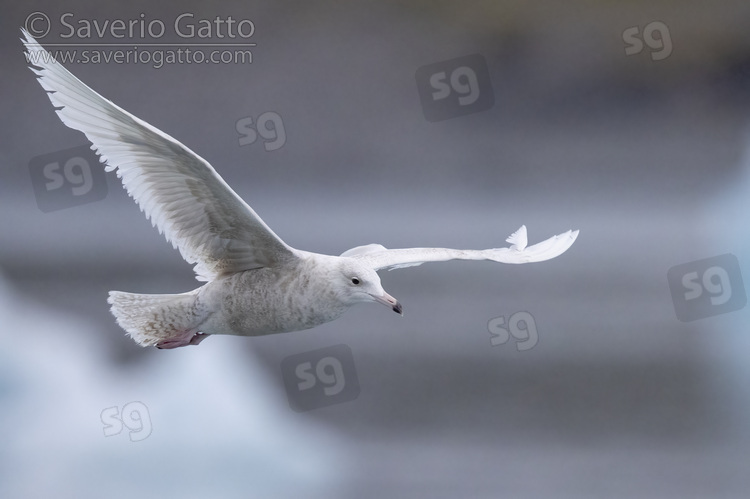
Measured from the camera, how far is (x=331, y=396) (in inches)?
125

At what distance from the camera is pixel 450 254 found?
1589 millimetres

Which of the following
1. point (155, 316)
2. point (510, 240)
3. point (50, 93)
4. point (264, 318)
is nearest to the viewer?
point (50, 93)

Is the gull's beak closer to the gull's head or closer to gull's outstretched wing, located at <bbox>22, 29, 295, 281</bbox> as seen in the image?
the gull's head

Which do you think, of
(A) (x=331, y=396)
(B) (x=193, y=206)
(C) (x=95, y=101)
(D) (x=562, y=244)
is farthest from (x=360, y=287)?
(A) (x=331, y=396)

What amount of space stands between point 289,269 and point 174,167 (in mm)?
244

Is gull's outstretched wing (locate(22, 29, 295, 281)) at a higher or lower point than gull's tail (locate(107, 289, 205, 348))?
higher

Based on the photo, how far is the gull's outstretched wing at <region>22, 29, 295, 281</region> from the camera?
4.21 feet

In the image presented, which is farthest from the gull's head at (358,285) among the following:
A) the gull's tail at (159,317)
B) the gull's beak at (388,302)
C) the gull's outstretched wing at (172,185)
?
the gull's tail at (159,317)

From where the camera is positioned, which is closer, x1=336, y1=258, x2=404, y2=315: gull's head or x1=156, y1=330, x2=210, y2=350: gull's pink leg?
x1=336, y1=258, x2=404, y2=315: gull's head

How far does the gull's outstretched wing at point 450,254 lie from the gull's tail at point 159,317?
312mm

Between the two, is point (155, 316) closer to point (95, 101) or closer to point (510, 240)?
point (95, 101)

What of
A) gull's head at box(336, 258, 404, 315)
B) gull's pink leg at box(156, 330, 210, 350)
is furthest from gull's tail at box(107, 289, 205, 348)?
gull's head at box(336, 258, 404, 315)

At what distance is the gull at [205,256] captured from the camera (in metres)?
1.31

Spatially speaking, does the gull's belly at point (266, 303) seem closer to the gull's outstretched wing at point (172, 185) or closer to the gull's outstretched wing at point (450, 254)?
the gull's outstretched wing at point (172, 185)
